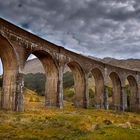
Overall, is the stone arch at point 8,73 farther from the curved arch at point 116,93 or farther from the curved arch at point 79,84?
the curved arch at point 116,93

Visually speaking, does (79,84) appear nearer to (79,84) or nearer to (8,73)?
(79,84)

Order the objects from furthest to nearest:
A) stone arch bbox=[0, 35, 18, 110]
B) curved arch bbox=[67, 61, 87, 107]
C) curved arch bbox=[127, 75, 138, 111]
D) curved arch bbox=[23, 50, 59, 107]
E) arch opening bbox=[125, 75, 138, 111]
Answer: curved arch bbox=[127, 75, 138, 111], arch opening bbox=[125, 75, 138, 111], curved arch bbox=[67, 61, 87, 107], curved arch bbox=[23, 50, 59, 107], stone arch bbox=[0, 35, 18, 110]

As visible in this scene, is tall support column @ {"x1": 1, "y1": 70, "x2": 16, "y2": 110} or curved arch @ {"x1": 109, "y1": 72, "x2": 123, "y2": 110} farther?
curved arch @ {"x1": 109, "y1": 72, "x2": 123, "y2": 110}

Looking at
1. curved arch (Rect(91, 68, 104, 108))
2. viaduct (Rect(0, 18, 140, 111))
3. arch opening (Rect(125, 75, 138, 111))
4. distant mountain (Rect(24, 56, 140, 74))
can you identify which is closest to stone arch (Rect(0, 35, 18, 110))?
viaduct (Rect(0, 18, 140, 111))

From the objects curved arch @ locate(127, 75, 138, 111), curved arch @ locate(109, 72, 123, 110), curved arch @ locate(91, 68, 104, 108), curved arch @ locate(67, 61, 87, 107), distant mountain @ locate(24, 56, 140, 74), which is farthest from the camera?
distant mountain @ locate(24, 56, 140, 74)

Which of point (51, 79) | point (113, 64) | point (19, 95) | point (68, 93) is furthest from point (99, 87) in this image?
point (113, 64)

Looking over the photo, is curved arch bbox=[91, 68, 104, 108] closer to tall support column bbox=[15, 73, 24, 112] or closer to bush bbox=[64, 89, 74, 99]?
bush bbox=[64, 89, 74, 99]

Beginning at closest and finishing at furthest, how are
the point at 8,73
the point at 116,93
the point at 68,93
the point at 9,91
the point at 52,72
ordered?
the point at 9,91
the point at 8,73
the point at 52,72
the point at 116,93
the point at 68,93

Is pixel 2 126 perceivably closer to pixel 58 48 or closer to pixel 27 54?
pixel 27 54

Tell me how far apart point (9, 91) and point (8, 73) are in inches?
78.3

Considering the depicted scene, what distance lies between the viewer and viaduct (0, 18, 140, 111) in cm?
2591

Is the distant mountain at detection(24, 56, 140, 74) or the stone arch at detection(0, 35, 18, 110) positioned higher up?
the distant mountain at detection(24, 56, 140, 74)

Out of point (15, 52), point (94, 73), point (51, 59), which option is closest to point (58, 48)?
point (51, 59)

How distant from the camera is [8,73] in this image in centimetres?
2698
